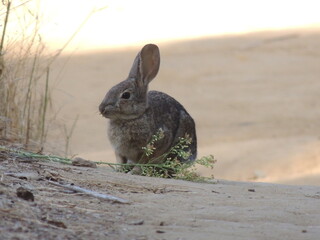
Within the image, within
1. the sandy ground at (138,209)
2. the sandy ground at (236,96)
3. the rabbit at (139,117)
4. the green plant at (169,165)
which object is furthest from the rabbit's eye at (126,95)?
the sandy ground at (236,96)

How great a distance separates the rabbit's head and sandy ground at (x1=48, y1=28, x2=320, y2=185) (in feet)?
6.28

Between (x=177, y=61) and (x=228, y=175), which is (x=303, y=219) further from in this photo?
(x=177, y=61)

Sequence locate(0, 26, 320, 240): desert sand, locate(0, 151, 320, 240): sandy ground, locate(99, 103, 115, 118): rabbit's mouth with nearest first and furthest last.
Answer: locate(0, 151, 320, 240): sandy ground
locate(0, 26, 320, 240): desert sand
locate(99, 103, 115, 118): rabbit's mouth

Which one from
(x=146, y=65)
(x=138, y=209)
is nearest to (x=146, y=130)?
(x=146, y=65)

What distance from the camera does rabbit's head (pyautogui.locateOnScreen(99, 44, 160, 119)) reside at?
617 centimetres

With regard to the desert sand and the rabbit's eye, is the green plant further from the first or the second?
the rabbit's eye

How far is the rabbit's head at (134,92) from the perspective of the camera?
6168mm

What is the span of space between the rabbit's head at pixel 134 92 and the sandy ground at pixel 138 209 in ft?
3.38

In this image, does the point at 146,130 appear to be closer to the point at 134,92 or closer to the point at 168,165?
the point at 134,92

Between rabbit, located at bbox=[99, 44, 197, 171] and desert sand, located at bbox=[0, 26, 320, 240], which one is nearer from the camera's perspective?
desert sand, located at bbox=[0, 26, 320, 240]

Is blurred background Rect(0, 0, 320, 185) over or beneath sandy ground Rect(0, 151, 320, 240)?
over

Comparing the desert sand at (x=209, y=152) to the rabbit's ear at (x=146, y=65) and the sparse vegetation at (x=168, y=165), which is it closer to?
the sparse vegetation at (x=168, y=165)

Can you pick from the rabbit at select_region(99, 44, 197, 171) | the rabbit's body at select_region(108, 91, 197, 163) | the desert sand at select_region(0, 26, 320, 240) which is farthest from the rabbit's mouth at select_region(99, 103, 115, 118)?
the desert sand at select_region(0, 26, 320, 240)

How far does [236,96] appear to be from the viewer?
1297 centimetres
